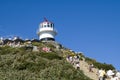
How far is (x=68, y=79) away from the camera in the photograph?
3238 cm

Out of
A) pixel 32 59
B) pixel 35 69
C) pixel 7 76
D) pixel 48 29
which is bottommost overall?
pixel 7 76

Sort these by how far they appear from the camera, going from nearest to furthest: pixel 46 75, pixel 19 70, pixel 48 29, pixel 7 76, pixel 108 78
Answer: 1. pixel 7 76
2. pixel 46 75
3. pixel 19 70
4. pixel 108 78
5. pixel 48 29

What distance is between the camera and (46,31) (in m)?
78.6

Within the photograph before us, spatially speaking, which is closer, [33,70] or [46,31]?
[33,70]

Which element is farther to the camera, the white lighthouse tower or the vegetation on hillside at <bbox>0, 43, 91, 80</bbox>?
the white lighthouse tower

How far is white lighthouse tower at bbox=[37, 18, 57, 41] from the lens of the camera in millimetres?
78312

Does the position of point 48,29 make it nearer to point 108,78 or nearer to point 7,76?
point 108,78

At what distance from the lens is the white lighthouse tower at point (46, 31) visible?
3083 inches

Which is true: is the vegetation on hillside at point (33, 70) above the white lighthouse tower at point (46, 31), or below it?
below

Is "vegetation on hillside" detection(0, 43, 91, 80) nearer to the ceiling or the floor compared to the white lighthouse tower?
nearer to the floor

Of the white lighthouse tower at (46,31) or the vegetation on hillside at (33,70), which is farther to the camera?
the white lighthouse tower at (46,31)

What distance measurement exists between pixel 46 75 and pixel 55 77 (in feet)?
2.55

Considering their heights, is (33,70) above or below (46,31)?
below

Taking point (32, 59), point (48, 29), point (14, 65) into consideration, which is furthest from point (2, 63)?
point (48, 29)
